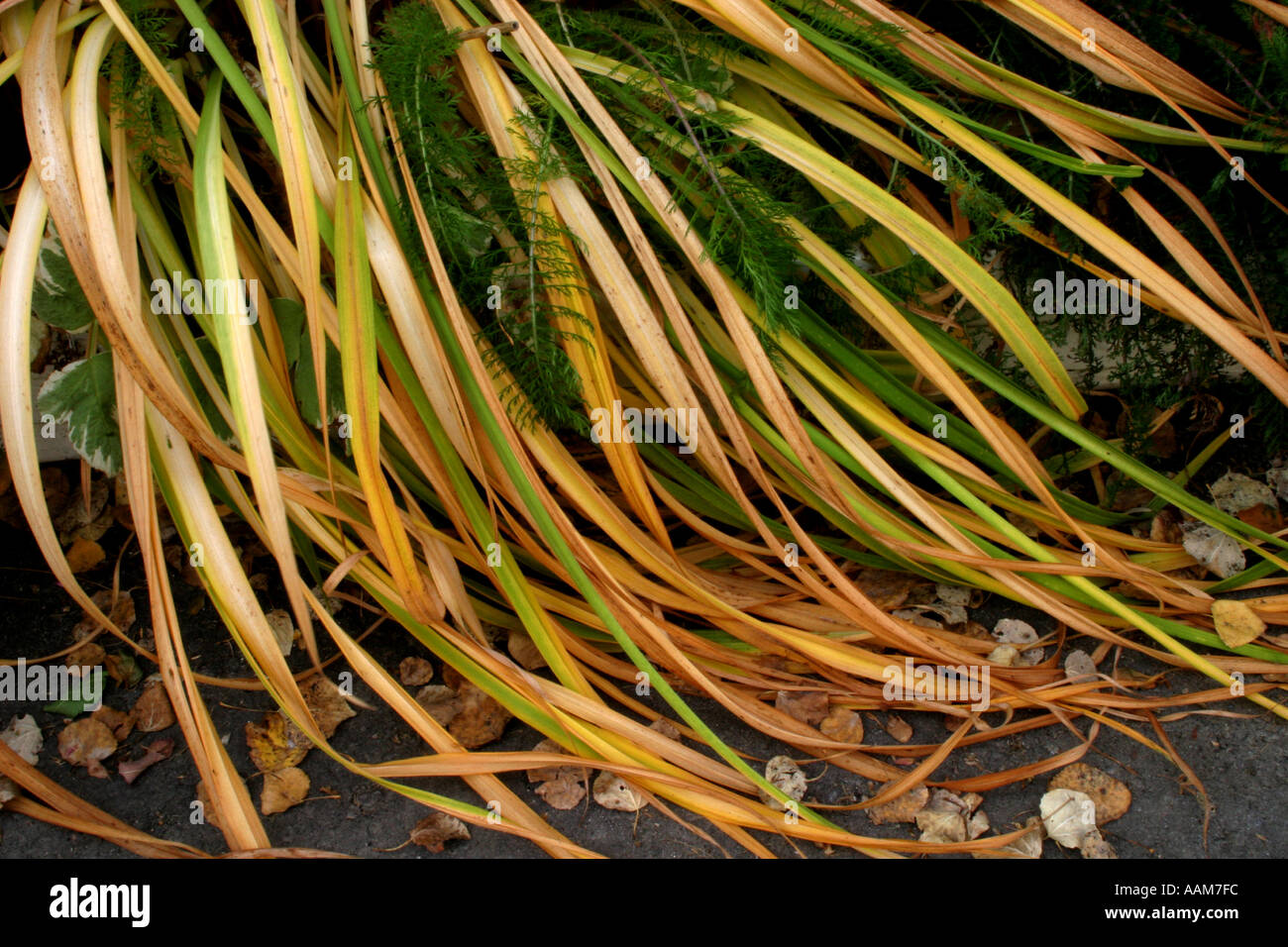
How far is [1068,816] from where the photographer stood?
1.29 meters

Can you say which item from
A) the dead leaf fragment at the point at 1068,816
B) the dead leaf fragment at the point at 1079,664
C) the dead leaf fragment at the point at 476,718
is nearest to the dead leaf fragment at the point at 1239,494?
the dead leaf fragment at the point at 1079,664

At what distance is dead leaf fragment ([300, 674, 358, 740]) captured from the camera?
146 cm

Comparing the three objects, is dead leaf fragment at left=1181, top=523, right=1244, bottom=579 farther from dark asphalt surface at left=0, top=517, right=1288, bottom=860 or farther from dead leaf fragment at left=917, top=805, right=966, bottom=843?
dead leaf fragment at left=917, top=805, right=966, bottom=843

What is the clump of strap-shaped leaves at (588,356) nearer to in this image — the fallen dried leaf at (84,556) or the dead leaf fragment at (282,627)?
the dead leaf fragment at (282,627)

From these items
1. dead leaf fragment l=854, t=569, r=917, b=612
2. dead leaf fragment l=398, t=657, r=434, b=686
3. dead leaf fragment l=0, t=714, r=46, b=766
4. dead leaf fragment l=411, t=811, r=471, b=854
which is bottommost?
dead leaf fragment l=411, t=811, r=471, b=854

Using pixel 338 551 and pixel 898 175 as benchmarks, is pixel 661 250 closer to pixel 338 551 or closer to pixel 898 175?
pixel 898 175

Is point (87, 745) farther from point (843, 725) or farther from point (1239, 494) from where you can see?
point (1239, 494)

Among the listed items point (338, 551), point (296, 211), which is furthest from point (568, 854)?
point (296, 211)

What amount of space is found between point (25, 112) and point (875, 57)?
1198 mm

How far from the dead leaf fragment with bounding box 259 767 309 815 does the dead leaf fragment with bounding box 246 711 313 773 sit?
1 centimetres

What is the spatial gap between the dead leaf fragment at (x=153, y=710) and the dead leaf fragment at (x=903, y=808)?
104cm

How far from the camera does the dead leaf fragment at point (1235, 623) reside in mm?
1423

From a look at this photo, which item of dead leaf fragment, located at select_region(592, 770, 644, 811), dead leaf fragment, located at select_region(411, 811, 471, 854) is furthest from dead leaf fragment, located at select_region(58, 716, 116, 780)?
dead leaf fragment, located at select_region(592, 770, 644, 811)

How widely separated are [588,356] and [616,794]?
619 mm
